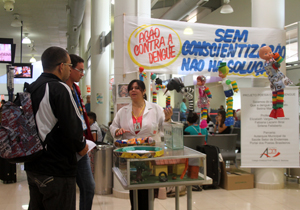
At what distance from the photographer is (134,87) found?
9.34 ft

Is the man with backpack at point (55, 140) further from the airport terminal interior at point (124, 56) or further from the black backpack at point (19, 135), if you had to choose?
the airport terminal interior at point (124, 56)

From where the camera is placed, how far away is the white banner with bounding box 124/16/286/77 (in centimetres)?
441

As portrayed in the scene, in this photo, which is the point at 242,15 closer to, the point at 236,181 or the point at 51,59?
the point at 236,181

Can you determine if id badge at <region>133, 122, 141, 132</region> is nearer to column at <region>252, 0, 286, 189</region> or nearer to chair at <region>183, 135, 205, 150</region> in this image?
chair at <region>183, 135, 205, 150</region>

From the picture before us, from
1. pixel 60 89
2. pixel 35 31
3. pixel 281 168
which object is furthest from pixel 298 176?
Result: pixel 35 31

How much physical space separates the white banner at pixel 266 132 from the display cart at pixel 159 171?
311 cm

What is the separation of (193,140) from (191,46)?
1.72m

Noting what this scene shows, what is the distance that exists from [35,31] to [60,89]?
1311 centimetres

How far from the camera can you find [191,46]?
181 inches

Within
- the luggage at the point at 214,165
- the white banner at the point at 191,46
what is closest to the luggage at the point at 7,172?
the white banner at the point at 191,46

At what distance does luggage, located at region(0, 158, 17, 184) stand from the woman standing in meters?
3.36

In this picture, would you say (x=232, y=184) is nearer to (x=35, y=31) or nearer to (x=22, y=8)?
(x=22, y=8)

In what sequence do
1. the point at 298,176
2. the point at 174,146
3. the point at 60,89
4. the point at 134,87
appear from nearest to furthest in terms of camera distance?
1. the point at 60,89
2. the point at 174,146
3. the point at 134,87
4. the point at 298,176

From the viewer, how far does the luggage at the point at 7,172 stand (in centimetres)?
522
